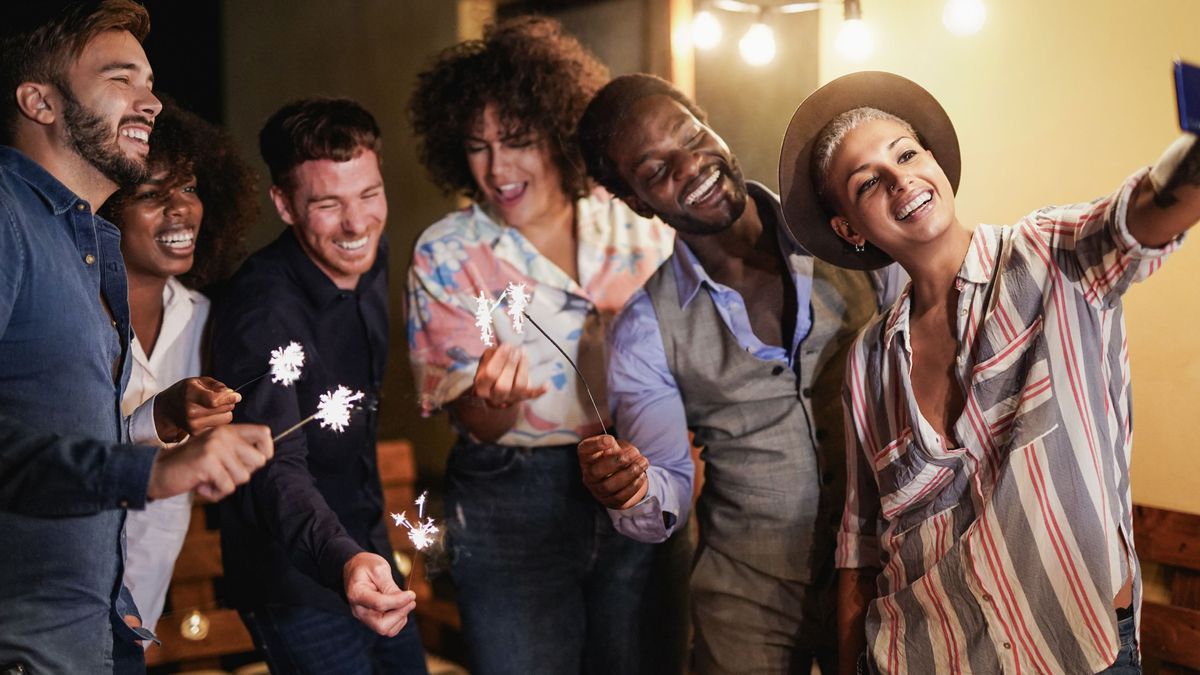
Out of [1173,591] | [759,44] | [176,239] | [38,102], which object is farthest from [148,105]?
[1173,591]

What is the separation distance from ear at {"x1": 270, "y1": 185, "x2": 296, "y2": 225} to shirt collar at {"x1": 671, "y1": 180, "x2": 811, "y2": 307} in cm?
87

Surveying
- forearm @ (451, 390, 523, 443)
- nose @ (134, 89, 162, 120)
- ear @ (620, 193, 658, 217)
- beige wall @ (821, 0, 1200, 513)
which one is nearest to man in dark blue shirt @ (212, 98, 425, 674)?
forearm @ (451, 390, 523, 443)

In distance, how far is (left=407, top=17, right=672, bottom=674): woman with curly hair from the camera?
251 centimetres

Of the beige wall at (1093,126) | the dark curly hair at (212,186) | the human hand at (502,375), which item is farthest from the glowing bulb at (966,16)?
the dark curly hair at (212,186)

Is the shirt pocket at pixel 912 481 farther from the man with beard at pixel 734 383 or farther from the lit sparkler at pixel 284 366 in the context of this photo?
the lit sparkler at pixel 284 366

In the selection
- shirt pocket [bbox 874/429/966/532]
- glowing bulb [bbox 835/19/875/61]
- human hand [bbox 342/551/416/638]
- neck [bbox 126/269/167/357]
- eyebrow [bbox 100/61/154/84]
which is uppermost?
glowing bulb [bbox 835/19/875/61]

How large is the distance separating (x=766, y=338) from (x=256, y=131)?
1.33 meters

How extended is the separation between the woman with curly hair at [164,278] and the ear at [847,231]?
1346 millimetres

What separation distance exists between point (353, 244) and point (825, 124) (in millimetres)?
1052

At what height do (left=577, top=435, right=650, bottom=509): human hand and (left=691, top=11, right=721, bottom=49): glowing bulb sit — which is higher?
(left=691, top=11, right=721, bottom=49): glowing bulb

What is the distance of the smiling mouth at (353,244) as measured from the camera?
2277mm

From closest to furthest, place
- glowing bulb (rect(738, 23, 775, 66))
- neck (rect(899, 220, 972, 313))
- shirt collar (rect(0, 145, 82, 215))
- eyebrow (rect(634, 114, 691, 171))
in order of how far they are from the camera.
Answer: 1. shirt collar (rect(0, 145, 82, 215))
2. neck (rect(899, 220, 972, 313))
3. eyebrow (rect(634, 114, 691, 171))
4. glowing bulb (rect(738, 23, 775, 66))

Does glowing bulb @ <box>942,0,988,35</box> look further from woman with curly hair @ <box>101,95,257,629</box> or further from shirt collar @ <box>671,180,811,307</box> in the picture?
woman with curly hair @ <box>101,95,257,629</box>

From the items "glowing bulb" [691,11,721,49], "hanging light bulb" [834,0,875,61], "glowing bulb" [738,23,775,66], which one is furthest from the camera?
"glowing bulb" [691,11,721,49]
